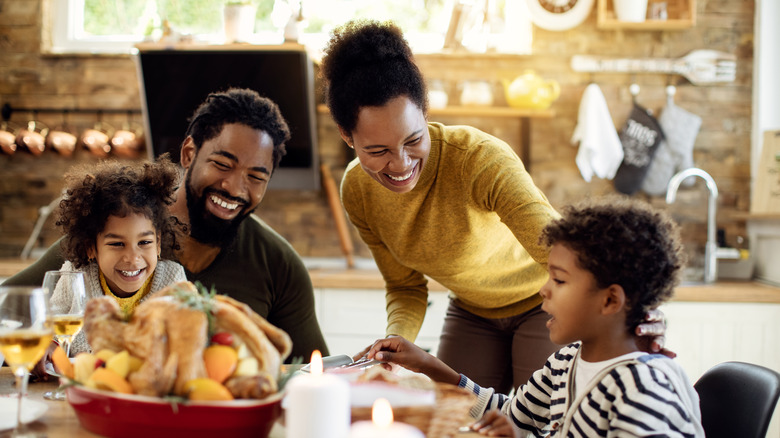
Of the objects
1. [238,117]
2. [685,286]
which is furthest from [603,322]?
[685,286]

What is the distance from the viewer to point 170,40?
332 cm

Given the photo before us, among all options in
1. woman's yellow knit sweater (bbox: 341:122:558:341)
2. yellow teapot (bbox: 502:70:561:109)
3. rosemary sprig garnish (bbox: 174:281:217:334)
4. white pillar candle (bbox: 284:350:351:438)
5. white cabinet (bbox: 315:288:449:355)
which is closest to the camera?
white pillar candle (bbox: 284:350:351:438)

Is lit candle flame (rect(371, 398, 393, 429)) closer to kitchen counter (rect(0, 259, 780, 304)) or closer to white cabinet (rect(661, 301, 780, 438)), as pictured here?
kitchen counter (rect(0, 259, 780, 304))

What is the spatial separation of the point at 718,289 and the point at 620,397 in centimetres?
217

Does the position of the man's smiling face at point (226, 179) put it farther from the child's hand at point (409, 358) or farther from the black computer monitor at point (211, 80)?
the black computer monitor at point (211, 80)

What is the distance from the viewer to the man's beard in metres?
1.86

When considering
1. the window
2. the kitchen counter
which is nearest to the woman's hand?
the kitchen counter

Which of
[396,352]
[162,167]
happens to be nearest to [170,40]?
[162,167]

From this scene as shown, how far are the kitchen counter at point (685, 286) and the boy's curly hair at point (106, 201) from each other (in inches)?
54.0

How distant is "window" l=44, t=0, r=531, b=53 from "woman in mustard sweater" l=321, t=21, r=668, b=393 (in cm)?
195

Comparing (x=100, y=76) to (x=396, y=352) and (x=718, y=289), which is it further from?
(x=718, y=289)

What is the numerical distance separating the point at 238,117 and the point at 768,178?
2502 mm

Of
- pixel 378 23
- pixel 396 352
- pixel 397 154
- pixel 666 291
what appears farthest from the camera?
pixel 378 23

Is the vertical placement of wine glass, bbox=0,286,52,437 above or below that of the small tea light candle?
above
